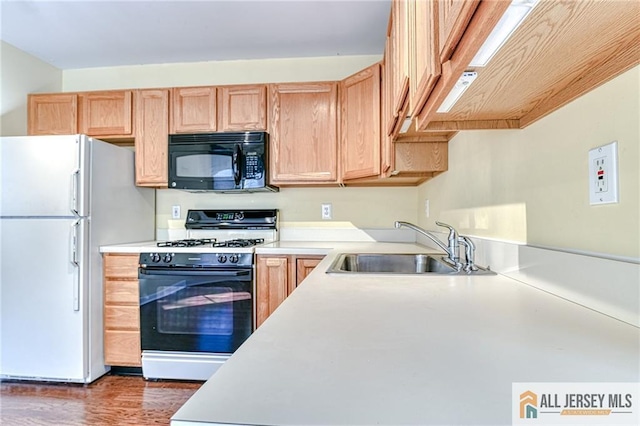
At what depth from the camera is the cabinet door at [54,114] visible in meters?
2.47

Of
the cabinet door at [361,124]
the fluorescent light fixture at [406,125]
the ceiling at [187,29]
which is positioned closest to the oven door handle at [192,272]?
the cabinet door at [361,124]

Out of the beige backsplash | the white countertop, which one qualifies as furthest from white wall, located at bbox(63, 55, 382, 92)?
the white countertop

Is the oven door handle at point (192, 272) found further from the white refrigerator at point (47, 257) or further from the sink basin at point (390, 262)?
the sink basin at point (390, 262)

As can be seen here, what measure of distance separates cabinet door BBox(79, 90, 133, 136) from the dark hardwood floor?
5.83 ft

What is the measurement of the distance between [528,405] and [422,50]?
2.54 feet

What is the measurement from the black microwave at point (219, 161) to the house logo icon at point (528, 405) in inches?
81.9

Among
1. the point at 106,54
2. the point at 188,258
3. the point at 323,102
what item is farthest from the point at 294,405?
the point at 106,54

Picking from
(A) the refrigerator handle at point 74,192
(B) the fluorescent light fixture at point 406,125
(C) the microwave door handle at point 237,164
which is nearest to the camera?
(B) the fluorescent light fixture at point 406,125

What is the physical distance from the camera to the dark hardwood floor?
1717 millimetres

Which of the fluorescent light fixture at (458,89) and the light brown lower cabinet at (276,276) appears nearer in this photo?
the fluorescent light fixture at (458,89)

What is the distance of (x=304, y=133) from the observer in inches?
92.7

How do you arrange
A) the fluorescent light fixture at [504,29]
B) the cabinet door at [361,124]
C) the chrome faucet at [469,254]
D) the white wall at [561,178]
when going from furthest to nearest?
the cabinet door at [361,124], the chrome faucet at [469,254], the white wall at [561,178], the fluorescent light fixture at [504,29]

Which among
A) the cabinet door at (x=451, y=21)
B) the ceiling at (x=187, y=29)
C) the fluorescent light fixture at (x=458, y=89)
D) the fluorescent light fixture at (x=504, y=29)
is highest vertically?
the ceiling at (x=187, y=29)

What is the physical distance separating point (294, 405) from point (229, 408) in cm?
7
